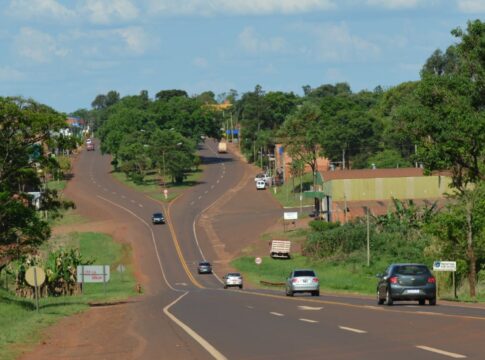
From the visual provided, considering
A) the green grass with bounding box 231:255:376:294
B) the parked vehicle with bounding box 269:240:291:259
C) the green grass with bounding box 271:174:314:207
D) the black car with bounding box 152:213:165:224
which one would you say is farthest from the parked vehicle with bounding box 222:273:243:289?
the green grass with bounding box 271:174:314:207

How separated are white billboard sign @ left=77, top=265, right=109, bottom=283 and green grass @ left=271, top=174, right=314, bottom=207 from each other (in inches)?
2703

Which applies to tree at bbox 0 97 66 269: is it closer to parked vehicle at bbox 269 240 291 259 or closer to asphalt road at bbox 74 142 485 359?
asphalt road at bbox 74 142 485 359

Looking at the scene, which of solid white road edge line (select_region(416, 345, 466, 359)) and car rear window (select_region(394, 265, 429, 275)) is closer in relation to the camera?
solid white road edge line (select_region(416, 345, 466, 359))

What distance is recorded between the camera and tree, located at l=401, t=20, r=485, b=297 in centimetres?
5138

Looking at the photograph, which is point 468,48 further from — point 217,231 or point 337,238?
point 217,231

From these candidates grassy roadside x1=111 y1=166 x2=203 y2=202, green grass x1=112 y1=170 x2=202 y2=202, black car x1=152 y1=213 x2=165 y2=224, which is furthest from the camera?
green grass x1=112 y1=170 x2=202 y2=202

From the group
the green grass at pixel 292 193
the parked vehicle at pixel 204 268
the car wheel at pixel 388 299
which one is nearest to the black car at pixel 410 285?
the car wheel at pixel 388 299

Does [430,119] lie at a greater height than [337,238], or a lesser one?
greater

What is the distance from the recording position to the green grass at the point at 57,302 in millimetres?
24711

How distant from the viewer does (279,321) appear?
26.7m

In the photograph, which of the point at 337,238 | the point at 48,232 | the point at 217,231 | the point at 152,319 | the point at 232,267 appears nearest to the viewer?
the point at 152,319

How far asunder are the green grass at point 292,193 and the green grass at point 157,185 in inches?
562

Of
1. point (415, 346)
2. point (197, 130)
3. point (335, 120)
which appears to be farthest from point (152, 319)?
point (197, 130)

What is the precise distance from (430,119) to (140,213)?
83859 millimetres
